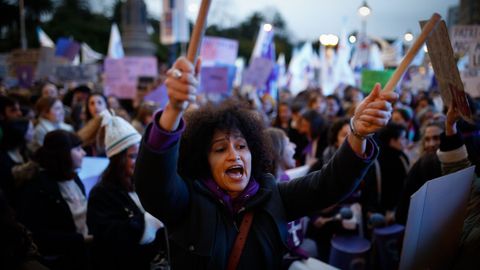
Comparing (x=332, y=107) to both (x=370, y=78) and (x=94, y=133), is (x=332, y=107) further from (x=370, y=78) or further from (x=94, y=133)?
(x=94, y=133)

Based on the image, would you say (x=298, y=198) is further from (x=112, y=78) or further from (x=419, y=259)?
(x=112, y=78)

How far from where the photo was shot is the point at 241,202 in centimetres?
168

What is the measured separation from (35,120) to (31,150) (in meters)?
1.04

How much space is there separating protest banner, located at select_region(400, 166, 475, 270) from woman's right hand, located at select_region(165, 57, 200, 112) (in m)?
0.94

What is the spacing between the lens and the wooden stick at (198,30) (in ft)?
3.95

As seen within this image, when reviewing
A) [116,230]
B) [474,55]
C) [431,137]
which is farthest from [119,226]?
[474,55]

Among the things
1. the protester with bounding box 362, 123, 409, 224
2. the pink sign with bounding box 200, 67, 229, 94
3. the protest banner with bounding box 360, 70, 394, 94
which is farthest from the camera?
the pink sign with bounding box 200, 67, 229, 94

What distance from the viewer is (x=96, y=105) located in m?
5.45

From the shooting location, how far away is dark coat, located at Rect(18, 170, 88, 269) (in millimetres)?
2838

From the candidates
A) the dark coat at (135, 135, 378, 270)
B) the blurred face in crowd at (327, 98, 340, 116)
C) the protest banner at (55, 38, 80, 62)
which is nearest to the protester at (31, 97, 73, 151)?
the dark coat at (135, 135, 378, 270)

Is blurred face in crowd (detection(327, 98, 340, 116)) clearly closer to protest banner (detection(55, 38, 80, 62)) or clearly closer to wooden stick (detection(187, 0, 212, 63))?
protest banner (detection(55, 38, 80, 62))

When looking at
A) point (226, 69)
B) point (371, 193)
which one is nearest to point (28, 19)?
point (226, 69)

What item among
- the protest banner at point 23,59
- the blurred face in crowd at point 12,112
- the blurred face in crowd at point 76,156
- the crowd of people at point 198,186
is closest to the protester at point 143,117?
the crowd of people at point 198,186

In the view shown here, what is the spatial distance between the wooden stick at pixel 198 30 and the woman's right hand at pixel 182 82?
27 millimetres
